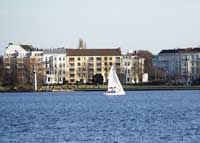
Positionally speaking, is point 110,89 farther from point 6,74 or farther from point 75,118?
point 75,118

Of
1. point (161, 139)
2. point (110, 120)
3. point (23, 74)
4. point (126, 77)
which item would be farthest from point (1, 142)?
point (126, 77)

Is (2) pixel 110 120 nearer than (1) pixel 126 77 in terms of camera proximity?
Yes

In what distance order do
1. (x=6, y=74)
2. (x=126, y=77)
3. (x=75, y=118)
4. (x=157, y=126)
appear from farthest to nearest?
(x=126, y=77) < (x=6, y=74) < (x=75, y=118) < (x=157, y=126)

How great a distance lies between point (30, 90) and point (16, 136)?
4499 inches

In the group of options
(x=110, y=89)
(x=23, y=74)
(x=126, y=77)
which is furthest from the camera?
(x=126, y=77)

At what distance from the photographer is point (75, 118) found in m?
61.9

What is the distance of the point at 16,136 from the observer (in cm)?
4572

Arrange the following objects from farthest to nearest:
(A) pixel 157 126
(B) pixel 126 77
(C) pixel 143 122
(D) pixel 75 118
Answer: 1. (B) pixel 126 77
2. (D) pixel 75 118
3. (C) pixel 143 122
4. (A) pixel 157 126

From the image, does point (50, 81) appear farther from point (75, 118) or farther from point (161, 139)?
point (161, 139)

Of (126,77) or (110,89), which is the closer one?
(110,89)

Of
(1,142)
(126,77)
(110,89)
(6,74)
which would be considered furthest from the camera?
(126,77)

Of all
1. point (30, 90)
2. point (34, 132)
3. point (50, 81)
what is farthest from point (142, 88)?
point (34, 132)

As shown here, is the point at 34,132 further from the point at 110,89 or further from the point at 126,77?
the point at 126,77

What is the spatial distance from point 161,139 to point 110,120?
1593 cm
